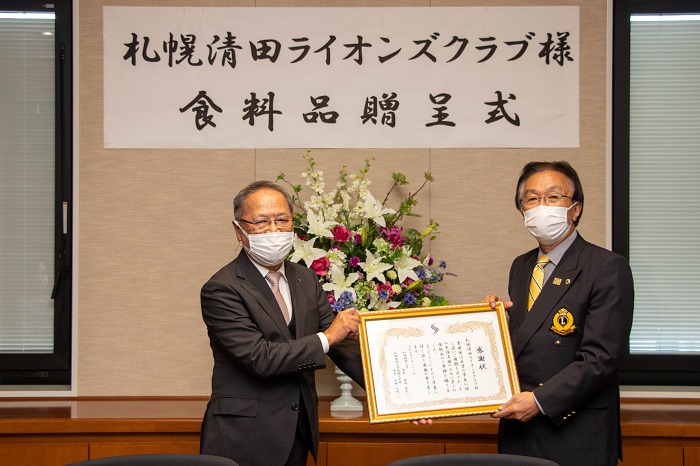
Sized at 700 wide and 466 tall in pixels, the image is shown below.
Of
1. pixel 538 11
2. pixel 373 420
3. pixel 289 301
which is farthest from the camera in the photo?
pixel 538 11

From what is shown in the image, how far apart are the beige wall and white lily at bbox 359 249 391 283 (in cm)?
54

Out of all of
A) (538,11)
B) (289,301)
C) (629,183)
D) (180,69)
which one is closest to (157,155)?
(180,69)

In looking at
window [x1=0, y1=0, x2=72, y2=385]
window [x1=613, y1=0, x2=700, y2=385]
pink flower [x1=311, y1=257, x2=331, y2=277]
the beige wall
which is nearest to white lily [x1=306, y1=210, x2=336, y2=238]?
pink flower [x1=311, y1=257, x2=331, y2=277]

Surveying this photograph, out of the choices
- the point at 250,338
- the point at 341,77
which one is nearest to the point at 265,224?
the point at 250,338

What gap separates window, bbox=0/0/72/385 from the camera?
12.0 feet

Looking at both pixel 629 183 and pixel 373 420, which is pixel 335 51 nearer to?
pixel 629 183

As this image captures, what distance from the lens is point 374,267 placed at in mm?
3066

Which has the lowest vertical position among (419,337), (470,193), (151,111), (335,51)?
(419,337)

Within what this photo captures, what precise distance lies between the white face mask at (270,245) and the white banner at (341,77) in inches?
47.5

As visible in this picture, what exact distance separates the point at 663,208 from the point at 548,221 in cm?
160

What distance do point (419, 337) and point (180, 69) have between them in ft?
6.26

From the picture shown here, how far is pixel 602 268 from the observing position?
231 cm

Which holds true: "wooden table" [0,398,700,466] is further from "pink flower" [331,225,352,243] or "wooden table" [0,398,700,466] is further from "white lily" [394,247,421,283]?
"pink flower" [331,225,352,243]

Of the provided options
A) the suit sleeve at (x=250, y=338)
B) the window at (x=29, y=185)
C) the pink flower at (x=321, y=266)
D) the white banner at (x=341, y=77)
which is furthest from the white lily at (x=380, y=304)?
the window at (x=29, y=185)
